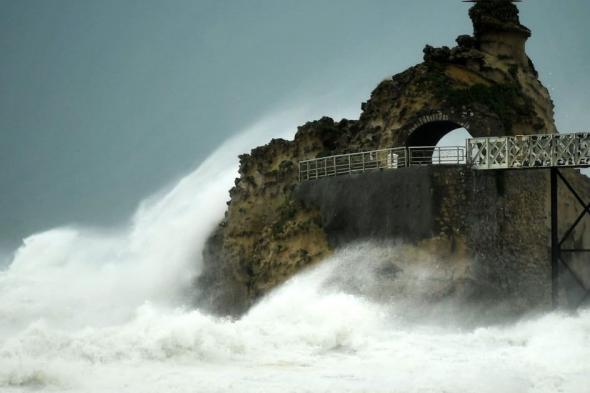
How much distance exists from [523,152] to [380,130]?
17.3 ft

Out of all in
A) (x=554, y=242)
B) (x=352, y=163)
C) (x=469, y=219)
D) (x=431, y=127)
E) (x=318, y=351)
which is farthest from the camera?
(x=431, y=127)

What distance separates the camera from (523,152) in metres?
36.2

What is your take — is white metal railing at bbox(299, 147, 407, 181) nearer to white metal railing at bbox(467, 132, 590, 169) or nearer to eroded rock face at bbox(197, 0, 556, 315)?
eroded rock face at bbox(197, 0, 556, 315)

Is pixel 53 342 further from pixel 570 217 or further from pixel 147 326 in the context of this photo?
pixel 570 217

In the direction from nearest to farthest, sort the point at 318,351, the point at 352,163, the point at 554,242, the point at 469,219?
the point at 318,351, the point at 469,219, the point at 554,242, the point at 352,163

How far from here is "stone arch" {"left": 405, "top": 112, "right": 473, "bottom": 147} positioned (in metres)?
38.0

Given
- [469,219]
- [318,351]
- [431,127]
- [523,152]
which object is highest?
[431,127]

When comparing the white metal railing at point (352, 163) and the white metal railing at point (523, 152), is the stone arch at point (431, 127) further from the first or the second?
the white metal railing at point (523, 152)

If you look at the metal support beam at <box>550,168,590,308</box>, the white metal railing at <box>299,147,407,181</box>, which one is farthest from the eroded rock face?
the metal support beam at <box>550,168,590,308</box>

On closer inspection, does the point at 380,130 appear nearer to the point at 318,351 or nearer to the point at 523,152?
the point at 523,152

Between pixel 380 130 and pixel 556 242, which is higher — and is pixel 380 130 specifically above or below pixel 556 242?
above

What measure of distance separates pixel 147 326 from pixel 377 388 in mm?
7063

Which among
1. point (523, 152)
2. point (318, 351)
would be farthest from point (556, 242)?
point (318, 351)

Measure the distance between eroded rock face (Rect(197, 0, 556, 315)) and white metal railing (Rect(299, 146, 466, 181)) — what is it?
0.51 meters
